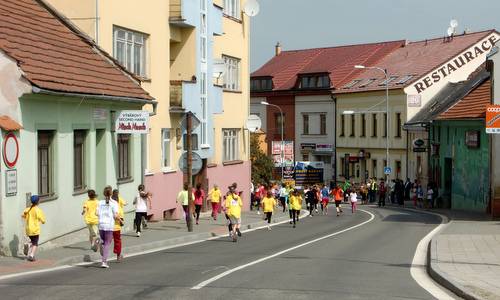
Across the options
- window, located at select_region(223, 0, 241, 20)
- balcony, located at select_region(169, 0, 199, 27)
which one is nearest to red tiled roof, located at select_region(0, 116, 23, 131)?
balcony, located at select_region(169, 0, 199, 27)

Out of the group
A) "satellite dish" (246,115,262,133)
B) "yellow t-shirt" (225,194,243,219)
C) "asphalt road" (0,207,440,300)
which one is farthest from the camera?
"satellite dish" (246,115,262,133)

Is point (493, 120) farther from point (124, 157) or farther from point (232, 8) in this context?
point (232, 8)

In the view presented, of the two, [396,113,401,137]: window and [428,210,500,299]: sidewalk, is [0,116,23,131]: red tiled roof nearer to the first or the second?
[428,210,500,299]: sidewalk

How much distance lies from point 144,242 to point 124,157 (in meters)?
4.69

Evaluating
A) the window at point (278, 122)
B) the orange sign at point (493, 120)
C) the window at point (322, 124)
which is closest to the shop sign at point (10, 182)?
the orange sign at point (493, 120)

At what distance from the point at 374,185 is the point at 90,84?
40140 millimetres

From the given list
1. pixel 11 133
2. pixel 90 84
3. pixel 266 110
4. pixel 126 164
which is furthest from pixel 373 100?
pixel 11 133

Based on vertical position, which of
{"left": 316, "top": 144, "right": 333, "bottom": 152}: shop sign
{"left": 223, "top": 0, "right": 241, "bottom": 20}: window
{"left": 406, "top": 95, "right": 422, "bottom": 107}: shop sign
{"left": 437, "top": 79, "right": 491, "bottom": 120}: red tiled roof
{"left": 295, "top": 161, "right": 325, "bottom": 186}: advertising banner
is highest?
{"left": 223, "top": 0, "right": 241, "bottom": 20}: window

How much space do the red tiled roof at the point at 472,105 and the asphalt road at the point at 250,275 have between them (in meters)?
17.3

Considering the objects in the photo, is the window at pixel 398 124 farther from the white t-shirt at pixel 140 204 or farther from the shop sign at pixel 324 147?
the white t-shirt at pixel 140 204

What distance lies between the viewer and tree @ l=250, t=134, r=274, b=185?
62375 mm

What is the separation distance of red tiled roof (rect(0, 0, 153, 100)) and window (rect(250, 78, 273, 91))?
57.9m

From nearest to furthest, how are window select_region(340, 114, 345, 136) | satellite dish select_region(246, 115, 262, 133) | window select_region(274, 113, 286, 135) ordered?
satellite dish select_region(246, 115, 262, 133) → window select_region(340, 114, 345, 136) → window select_region(274, 113, 286, 135)

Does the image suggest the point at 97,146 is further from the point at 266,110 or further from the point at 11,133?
the point at 266,110
